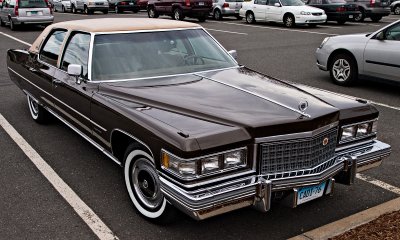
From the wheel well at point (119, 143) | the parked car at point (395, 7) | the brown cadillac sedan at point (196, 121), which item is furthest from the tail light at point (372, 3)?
the wheel well at point (119, 143)

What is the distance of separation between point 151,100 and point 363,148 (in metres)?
1.92

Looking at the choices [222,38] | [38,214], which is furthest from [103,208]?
[222,38]

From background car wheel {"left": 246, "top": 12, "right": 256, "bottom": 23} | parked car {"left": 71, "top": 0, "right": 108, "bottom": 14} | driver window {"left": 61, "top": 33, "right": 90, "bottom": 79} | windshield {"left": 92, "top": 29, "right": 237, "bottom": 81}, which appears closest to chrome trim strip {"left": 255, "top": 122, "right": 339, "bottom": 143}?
windshield {"left": 92, "top": 29, "right": 237, "bottom": 81}

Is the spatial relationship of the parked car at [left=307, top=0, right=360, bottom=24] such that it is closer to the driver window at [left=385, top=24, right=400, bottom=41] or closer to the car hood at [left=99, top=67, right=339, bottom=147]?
the driver window at [left=385, top=24, right=400, bottom=41]

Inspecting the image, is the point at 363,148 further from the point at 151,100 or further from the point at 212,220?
the point at 151,100

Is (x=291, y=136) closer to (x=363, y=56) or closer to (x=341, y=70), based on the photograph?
(x=363, y=56)

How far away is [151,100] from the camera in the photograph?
393cm

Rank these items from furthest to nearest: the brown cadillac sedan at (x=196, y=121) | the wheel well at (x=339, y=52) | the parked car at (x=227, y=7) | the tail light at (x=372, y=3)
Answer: the parked car at (x=227, y=7), the tail light at (x=372, y=3), the wheel well at (x=339, y=52), the brown cadillac sedan at (x=196, y=121)

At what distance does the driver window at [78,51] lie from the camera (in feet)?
15.6

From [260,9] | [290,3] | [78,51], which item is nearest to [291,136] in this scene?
[78,51]

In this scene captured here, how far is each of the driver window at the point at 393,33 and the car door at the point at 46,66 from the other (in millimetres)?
5694

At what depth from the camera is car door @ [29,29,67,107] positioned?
219 inches

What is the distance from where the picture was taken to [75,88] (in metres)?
4.78

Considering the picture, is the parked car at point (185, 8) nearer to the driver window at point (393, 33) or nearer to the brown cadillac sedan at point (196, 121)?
the driver window at point (393, 33)
